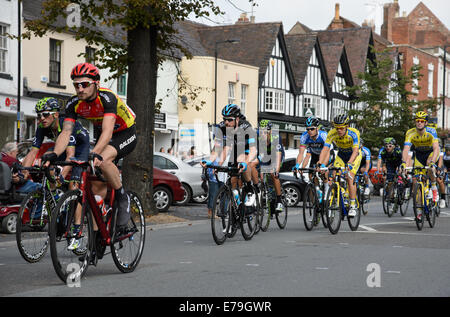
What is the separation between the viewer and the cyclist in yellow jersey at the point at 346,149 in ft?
41.9

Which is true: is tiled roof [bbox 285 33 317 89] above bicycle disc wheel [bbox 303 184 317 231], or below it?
above

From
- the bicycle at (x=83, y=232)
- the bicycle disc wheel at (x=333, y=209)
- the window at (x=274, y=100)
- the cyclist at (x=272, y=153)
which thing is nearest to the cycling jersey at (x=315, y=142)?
the cyclist at (x=272, y=153)

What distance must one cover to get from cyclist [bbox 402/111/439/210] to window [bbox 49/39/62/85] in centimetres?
1980

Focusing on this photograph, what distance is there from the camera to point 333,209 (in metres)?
12.4

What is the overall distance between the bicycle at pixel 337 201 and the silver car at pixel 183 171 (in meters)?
8.78

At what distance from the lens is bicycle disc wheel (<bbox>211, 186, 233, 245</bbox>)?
10.4 meters

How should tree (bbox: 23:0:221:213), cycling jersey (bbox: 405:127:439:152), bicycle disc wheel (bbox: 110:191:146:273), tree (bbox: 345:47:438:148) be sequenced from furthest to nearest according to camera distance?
tree (bbox: 345:47:438:148), tree (bbox: 23:0:221:213), cycling jersey (bbox: 405:127:439:152), bicycle disc wheel (bbox: 110:191:146:273)

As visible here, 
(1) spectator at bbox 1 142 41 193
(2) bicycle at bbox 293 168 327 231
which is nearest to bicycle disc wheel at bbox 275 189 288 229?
(2) bicycle at bbox 293 168 327 231

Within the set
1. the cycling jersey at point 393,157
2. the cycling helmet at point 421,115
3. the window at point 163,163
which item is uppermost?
the cycling helmet at point 421,115

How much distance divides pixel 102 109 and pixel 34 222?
1.78m

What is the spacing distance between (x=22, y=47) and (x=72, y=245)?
2426cm

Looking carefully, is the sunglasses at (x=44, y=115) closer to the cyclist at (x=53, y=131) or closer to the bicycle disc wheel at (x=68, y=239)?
the cyclist at (x=53, y=131)

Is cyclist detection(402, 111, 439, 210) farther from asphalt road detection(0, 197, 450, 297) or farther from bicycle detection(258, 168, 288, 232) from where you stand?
bicycle detection(258, 168, 288, 232)

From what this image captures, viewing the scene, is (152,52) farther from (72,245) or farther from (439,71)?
(439,71)
